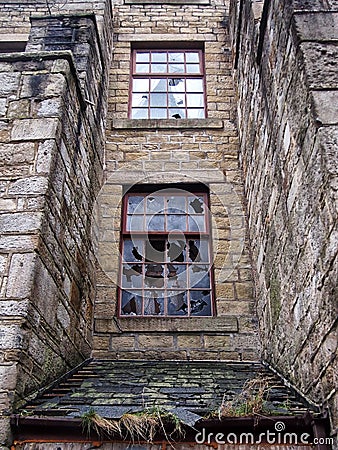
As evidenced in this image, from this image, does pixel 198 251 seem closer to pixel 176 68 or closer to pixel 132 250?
pixel 132 250

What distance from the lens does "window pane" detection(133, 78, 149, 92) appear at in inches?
303

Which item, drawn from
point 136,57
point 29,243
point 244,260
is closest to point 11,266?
point 29,243

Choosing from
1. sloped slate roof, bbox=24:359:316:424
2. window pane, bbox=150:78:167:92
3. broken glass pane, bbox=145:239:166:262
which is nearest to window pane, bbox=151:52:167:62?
window pane, bbox=150:78:167:92

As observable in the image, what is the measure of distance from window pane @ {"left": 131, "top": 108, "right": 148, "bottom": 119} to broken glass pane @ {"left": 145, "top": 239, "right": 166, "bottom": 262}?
7.24 feet

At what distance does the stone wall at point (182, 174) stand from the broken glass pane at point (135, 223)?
16 centimetres

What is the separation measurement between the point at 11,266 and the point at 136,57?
5.47 meters

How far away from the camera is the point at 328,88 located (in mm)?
3420

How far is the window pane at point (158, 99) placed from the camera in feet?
24.6

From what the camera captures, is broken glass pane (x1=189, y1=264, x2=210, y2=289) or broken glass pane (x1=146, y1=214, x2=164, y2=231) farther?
broken glass pane (x1=146, y1=214, x2=164, y2=231)

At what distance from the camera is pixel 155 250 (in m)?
5.99

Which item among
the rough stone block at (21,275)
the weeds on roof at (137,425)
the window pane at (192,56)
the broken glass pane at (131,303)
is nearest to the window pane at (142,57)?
the window pane at (192,56)

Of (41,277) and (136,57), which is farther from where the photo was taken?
(136,57)

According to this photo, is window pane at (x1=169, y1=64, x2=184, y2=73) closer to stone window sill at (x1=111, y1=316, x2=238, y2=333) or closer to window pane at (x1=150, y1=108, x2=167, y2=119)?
window pane at (x1=150, y1=108, x2=167, y2=119)

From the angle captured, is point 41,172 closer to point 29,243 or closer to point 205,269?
point 29,243
